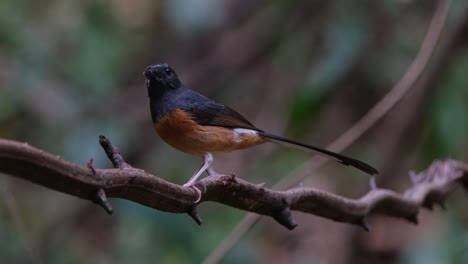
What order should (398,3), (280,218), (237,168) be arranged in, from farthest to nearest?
(237,168), (398,3), (280,218)

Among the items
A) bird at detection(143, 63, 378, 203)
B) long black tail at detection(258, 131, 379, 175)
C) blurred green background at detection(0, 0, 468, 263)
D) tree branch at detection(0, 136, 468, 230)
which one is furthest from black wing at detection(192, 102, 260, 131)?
tree branch at detection(0, 136, 468, 230)

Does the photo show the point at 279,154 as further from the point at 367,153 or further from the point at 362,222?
the point at 362,222

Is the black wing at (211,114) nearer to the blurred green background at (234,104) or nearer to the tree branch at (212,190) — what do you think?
the blurred green background at (234,104)

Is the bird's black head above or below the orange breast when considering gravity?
above

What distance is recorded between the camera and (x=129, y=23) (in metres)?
6.75

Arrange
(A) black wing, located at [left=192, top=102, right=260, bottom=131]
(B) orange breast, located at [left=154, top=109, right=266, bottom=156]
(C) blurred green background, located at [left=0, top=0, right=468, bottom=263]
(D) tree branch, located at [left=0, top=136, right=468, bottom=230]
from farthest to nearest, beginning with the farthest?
(C) blurred green background, located at [left=0, top=0, right=468, bottom=263] < (A) black wing, located at [left=192, top=102, right=260, bottom=131] < (B) orange breast, located at [left=154, top=109, right=266, bottom=156] < (D) tree branch, located at [left=0, top=136, right=468, bottom=230]

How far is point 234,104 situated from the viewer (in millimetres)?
7043

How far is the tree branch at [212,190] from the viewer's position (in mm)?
1491

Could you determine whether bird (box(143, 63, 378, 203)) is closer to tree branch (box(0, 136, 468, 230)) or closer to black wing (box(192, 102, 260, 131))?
black wing (box(192, 102, 260, 131))

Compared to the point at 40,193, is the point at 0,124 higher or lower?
higher

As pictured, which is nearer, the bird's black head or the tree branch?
the tree branch

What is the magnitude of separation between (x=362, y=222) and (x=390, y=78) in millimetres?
3005

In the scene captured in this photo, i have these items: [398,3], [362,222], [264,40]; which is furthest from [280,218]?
[264,40]

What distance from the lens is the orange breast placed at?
3.49 metres
